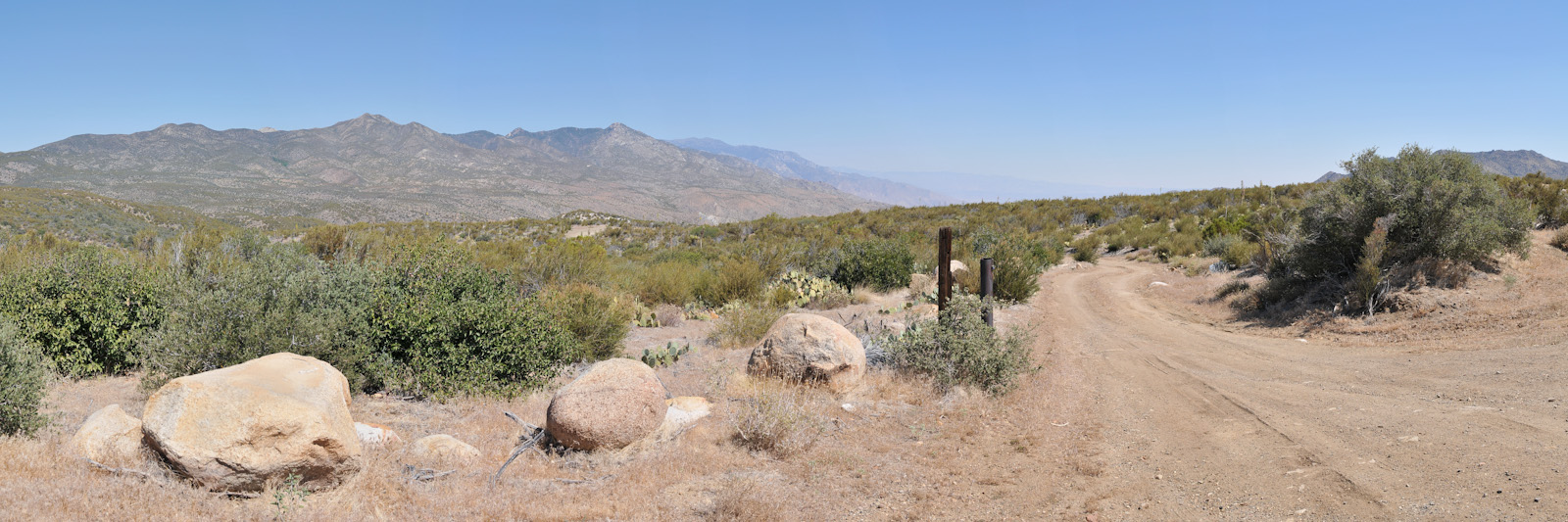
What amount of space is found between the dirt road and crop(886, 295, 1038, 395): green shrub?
3.34ft

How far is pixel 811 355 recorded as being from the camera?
777cm

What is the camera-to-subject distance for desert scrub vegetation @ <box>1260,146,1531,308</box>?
10562 mm

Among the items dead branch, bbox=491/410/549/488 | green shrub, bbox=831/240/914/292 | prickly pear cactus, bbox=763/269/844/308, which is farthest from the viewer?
green shrub, bbox=831/240/914/292

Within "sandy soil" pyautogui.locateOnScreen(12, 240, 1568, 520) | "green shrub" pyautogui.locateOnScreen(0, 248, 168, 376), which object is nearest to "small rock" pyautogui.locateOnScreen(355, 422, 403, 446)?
"sandy soil" pyautogui.locateOnScreen(12, 240, 1568, 520)

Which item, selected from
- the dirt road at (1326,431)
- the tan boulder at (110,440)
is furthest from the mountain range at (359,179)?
the tan boulder at (110,440)

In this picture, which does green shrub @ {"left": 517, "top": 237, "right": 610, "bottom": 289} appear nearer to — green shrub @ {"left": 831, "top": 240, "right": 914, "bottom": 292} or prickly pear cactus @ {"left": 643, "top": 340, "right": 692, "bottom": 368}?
prickly pear cactus @ {"left": 643, "top": 340, "right": 692, "bottom": 368}

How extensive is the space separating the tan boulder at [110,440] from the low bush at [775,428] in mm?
4143

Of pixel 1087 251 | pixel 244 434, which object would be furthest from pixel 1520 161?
pixel 244 434

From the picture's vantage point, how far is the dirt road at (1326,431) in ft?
14.9

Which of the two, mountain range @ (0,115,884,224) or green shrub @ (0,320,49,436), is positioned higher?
mountain range @ (0,115,884,224)

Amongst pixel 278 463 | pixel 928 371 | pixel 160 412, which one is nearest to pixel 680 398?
pixel 928 371

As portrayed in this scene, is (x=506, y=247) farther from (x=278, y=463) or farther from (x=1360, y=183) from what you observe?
(x=1360, y=183)

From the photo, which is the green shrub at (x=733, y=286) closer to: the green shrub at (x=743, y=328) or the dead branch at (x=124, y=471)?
the green shrub at (x=743, y=328)

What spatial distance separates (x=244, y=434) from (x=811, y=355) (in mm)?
5063
